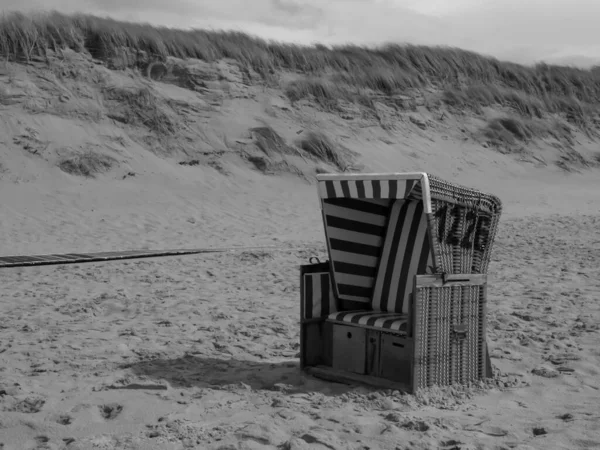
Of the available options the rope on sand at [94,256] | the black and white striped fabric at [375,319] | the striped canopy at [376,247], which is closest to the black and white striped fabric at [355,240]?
the striped canopy at [376,247]

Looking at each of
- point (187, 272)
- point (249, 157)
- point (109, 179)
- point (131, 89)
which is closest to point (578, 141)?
point (249, 157)

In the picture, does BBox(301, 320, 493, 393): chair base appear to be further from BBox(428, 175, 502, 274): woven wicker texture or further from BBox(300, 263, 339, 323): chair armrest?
BBox(428, 175, 502, 274): woven wicker texture

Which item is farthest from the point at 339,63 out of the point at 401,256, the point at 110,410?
the point at 110,410

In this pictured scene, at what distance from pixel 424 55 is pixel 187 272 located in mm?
19346

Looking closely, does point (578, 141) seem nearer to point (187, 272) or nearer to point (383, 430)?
point (187, 272)

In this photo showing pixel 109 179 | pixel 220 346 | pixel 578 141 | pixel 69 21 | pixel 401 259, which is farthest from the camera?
pixel 578 141

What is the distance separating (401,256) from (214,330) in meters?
1.90

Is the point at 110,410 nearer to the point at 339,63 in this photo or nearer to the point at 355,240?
the point at 355,240

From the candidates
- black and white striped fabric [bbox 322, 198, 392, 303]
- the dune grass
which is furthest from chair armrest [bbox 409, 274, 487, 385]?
the dune grass

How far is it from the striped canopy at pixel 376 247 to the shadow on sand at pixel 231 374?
71cm

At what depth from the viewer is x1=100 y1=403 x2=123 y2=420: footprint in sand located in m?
4.27

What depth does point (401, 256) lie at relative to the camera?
5.54 m

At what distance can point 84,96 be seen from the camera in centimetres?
1778

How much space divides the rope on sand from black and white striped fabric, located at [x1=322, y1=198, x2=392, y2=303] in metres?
4.94
